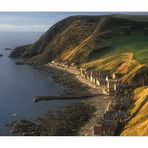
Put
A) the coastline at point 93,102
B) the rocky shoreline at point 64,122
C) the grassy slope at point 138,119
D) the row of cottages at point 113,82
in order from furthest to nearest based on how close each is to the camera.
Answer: the row of cottages at point 113,82 → the coastline at point 93,102 → the rocky shoreline at point 64,122 → the grassy slope at point 138,119

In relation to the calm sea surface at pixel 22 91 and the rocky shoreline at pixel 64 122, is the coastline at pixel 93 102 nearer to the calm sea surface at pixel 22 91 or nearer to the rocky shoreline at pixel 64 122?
the rocky shoreline at pixel 64 122

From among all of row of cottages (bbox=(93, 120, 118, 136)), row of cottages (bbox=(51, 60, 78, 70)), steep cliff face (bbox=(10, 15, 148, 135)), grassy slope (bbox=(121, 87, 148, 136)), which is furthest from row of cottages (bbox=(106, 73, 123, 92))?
row of cottages (bbox=(93, 120, 118, 136))

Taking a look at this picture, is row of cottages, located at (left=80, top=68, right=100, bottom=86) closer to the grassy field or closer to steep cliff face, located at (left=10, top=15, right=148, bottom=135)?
steep cliff face, located at (left=10, top=15, right=148, bottom=135)

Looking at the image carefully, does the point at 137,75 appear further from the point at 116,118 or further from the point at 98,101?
the point at 116,118

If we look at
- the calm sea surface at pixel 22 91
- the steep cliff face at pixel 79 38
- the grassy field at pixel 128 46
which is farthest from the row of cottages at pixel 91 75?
the steep cliff face at pixel 79 38

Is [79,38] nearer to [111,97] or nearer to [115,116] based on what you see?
[111,97]
